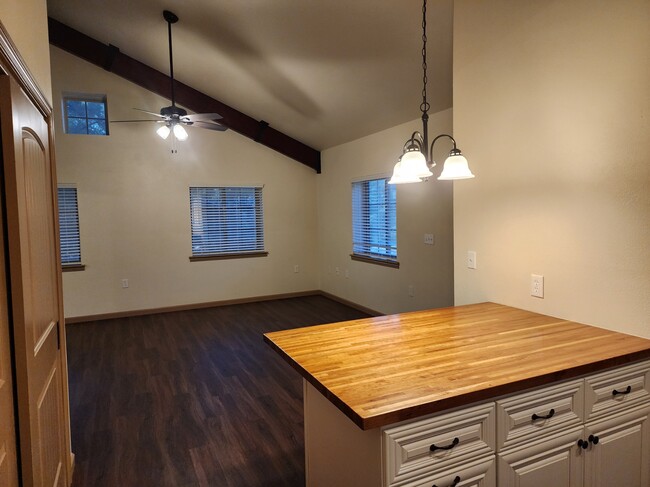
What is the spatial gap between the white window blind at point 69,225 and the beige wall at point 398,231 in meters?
3.65

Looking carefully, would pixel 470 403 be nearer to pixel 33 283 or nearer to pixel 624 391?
pixel 624 391

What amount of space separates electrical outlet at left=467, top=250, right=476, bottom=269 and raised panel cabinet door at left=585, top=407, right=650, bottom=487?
1.10 meters

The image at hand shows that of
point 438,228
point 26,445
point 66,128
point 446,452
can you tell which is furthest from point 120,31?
point 446,452

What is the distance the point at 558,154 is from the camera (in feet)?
6.49

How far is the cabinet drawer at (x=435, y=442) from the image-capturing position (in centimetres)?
119

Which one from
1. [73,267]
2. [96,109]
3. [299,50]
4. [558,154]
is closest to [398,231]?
[299,50]

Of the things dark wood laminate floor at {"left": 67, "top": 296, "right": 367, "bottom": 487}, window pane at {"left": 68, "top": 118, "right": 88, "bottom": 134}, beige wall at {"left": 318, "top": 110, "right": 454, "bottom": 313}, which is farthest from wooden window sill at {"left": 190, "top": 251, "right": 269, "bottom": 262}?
window pane at {"left": 68, "top": 118, "right": 88, "bottom": 134}

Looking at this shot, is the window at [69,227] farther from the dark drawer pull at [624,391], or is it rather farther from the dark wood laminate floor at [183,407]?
the dark drawer pull at [624,391]

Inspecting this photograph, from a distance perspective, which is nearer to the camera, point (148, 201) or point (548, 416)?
point (548, 416)

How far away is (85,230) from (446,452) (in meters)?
5.66

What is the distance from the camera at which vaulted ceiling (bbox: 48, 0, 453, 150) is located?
3.32m

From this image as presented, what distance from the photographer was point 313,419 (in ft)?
5.55

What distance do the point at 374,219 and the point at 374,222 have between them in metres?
0.04

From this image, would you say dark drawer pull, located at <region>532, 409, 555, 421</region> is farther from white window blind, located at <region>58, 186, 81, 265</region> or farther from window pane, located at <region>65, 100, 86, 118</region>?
window pane, located at <region>65, 100, 86, 118</region>
